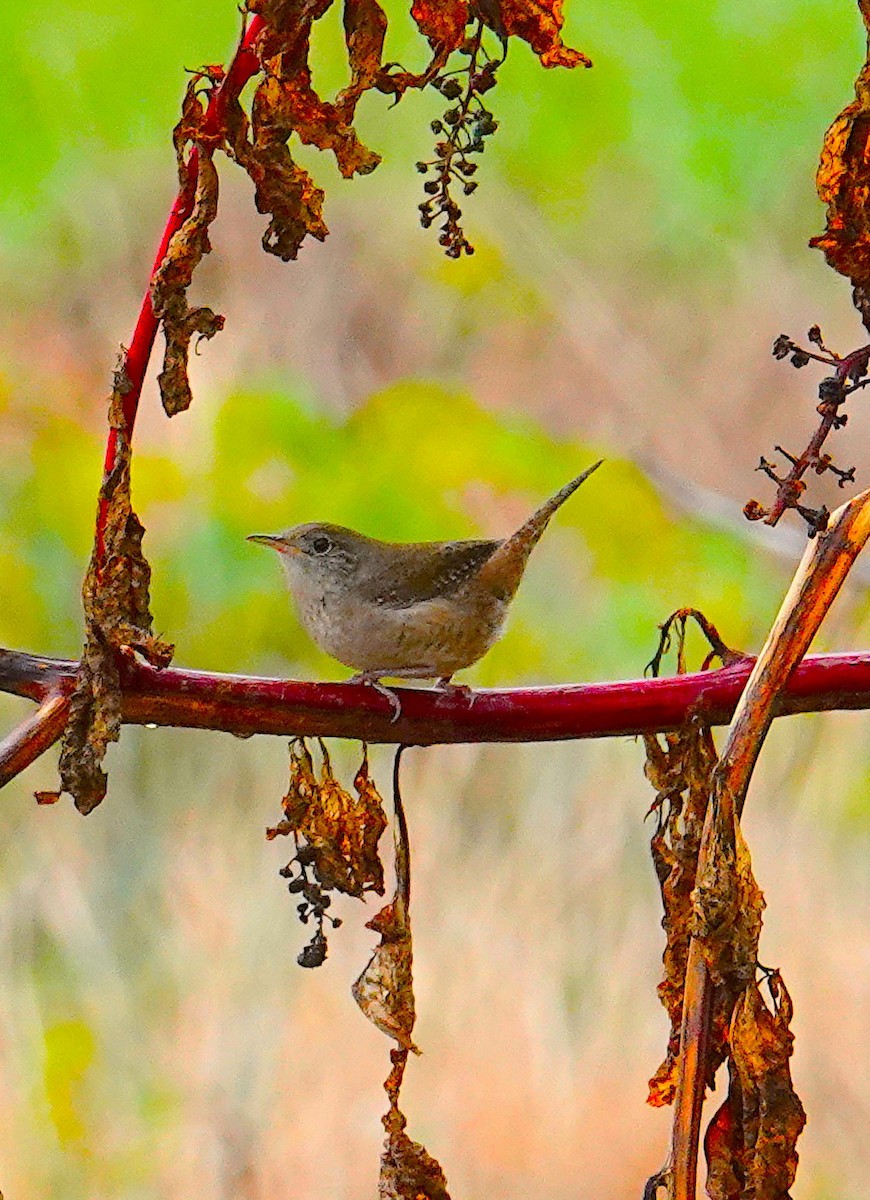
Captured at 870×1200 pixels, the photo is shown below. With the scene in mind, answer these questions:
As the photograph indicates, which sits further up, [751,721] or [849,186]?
[849,186]

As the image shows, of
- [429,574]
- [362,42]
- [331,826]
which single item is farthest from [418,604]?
[362,42]

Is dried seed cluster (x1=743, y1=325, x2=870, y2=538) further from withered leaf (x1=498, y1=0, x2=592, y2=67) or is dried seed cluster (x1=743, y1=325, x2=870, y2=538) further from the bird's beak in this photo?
the bird's beak

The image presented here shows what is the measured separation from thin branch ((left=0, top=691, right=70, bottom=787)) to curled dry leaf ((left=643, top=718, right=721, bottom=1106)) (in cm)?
20

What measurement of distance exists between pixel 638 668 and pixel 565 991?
0.28 m

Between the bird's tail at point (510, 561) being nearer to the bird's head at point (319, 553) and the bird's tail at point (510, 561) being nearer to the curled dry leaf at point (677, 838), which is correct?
the bird's head at point (319, 553)

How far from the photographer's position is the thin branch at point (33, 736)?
38 cm

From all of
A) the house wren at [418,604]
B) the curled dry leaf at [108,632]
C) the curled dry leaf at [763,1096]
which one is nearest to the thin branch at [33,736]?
the curled dry leaf at [108,632]

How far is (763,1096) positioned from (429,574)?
1.49ft

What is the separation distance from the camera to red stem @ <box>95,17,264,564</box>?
390mm

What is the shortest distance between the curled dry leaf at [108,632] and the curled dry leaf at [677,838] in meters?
0.18

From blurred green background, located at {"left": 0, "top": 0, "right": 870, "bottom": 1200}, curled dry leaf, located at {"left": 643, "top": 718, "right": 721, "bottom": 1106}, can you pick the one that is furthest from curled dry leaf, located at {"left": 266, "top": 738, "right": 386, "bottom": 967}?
blurred green background, located at {"left": 0, "top": 0, "right": 870, "bottom": 1200}

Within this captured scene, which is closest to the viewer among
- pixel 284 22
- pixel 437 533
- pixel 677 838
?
pixel 284 22

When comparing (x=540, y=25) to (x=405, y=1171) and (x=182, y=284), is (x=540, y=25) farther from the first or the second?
(x=405, y=1171)

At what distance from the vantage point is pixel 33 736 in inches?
15.6
